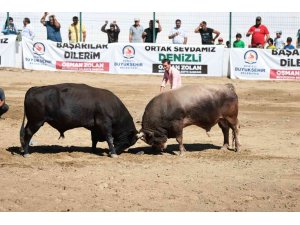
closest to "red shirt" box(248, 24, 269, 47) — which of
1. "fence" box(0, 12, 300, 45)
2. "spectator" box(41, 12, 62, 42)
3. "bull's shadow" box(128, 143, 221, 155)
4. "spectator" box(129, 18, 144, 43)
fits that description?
"fence" box(0, 12, 300, 45)

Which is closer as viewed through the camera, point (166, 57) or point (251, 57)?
point (251, 57)

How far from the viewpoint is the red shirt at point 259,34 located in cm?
2862

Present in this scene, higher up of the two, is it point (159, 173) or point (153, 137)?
point (153, 137)

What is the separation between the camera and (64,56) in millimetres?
29453

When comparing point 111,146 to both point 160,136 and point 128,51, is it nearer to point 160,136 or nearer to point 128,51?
point 160,136

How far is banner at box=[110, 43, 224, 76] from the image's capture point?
28656 millimetres

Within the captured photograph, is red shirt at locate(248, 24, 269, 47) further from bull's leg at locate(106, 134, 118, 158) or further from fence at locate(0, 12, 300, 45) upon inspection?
bull's leg at locate(106, 134, 118, 158)

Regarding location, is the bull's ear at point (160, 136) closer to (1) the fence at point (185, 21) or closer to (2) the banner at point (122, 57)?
(2) the banner at point (122, 57)

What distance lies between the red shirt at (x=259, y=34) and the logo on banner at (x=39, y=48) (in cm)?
837

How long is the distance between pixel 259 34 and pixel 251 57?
42.9 inches

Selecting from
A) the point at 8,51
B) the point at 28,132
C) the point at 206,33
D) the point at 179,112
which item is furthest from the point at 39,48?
the point at 179,112

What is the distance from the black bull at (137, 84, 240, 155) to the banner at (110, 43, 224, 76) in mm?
12623

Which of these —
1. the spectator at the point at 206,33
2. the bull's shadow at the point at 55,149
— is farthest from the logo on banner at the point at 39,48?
the bull's shadow at the point at 55,149

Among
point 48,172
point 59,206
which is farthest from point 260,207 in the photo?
point 48,172
